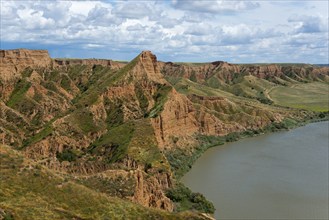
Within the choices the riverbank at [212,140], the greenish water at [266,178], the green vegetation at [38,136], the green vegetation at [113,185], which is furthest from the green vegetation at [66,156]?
the green vegetation at [113,185]

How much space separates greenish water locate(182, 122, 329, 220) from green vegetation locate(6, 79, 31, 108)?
40.8m

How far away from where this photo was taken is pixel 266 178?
223 feet

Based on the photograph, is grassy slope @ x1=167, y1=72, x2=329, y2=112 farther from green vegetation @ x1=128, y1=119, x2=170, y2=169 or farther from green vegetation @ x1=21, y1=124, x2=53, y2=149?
green vegetation @ x1=21, y1=124, x2=53, y2=149

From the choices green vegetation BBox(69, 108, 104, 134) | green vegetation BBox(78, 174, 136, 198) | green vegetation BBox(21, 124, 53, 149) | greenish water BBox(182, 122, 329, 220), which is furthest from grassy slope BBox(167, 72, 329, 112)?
green vegetation BBox(78, 174, 136, 198)

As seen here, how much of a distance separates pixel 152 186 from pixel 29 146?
28.2m

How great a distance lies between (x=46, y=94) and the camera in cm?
9531

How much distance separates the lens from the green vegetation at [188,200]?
5281 cm

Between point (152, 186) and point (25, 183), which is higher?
point (25, 183)

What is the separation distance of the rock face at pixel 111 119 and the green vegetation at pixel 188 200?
1875mm

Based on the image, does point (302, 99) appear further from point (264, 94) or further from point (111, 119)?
point (111, 119)

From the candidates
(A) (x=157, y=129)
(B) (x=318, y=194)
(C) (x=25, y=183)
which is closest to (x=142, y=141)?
(A) (x=157, y=129)

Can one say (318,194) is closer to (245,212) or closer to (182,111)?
(245,212)

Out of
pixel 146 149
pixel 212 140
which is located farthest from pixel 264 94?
pixel 146 149

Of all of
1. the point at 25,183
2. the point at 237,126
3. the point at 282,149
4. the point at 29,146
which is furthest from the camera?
the point at 237,126
